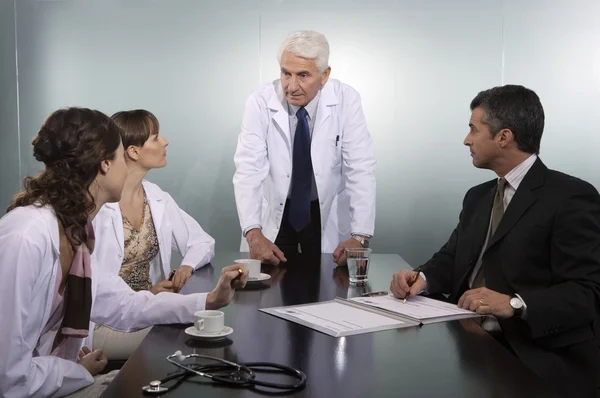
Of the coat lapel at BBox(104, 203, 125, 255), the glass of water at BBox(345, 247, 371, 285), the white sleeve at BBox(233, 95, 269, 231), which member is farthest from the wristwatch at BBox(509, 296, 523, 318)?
the white sleeve at BBox(233, 95, 269, 231)

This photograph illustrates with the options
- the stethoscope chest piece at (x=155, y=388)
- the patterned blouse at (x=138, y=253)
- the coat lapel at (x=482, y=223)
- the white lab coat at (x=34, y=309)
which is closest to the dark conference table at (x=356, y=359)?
the stethoscope chest piece at (x=155, y=388)

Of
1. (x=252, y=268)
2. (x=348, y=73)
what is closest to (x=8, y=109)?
(x=348, y=73)

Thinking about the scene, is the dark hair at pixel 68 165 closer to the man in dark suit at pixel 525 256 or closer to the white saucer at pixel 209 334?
the white saucer at pixel 209 334

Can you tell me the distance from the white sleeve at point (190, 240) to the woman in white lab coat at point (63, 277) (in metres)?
0.72

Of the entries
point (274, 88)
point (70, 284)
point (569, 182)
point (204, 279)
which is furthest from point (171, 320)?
point (274, 88)

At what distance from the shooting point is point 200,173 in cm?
486

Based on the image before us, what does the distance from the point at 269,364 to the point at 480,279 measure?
1.07 m

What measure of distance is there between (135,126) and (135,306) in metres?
1.20

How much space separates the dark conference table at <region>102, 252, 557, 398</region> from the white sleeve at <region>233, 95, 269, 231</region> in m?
1.42

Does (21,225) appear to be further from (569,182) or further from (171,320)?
(569,182)

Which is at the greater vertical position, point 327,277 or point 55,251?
point 55,251

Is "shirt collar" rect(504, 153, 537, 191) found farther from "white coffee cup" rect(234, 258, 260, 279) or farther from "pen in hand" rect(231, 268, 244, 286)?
"pen in hand" rect(231, 268, 244, 286)

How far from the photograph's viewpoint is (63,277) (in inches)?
71.5

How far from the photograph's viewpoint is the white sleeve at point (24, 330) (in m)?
1.51
